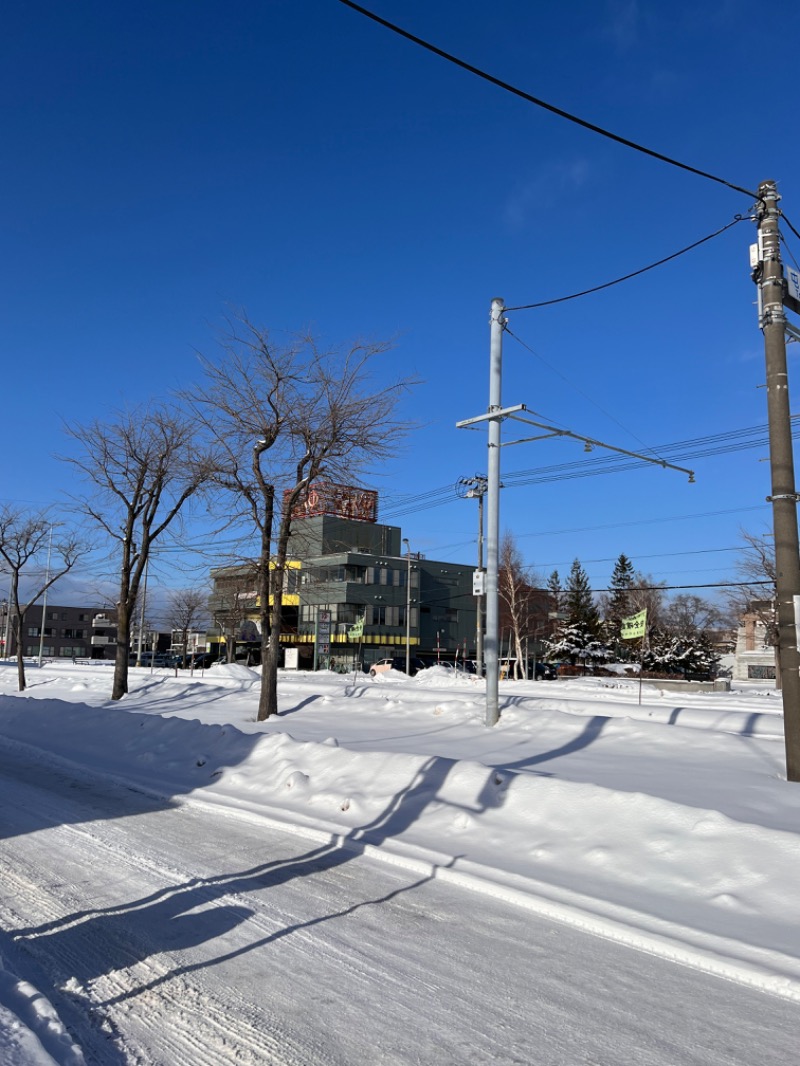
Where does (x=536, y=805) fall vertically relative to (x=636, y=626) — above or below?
below

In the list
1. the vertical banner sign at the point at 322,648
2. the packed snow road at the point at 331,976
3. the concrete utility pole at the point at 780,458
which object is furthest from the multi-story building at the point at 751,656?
the packed snow road at the point at 331,976

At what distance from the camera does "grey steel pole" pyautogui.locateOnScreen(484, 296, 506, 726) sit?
1641 centimetres

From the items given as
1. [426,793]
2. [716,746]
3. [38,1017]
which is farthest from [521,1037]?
[716,746]

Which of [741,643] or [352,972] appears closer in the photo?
[352,972]

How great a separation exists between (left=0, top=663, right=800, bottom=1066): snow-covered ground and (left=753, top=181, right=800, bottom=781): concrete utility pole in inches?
44.7

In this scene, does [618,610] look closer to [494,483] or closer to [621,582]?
[621,582]

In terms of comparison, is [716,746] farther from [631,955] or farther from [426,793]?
[631,955]

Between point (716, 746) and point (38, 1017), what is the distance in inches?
480

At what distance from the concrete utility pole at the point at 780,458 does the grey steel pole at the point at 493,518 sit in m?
6.09

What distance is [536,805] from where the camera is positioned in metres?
8.98

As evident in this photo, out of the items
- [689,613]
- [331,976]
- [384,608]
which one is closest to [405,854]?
[331,976]

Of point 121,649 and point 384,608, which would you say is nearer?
point 121,649

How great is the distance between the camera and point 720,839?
7.38m

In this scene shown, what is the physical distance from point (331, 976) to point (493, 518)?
12.1 meters
